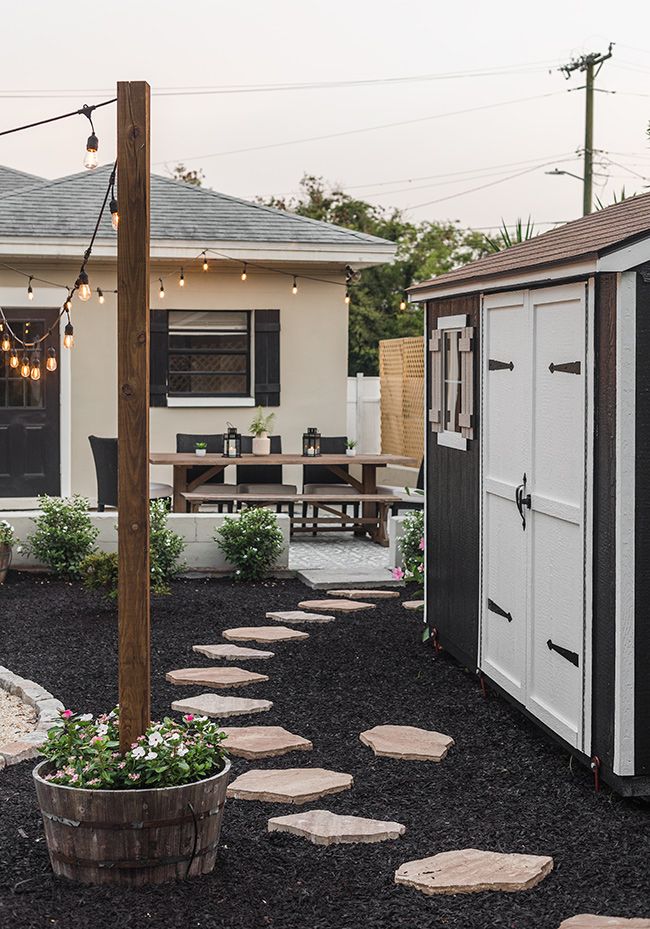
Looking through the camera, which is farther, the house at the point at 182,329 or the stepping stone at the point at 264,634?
the house at the point at 182,329

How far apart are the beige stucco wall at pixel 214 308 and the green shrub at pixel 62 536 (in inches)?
145

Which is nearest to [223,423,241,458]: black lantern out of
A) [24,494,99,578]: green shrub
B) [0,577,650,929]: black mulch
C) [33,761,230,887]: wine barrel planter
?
[24,494,99,578]: green shrub

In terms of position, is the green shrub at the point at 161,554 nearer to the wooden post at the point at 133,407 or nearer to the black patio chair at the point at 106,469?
the black patio chair at the point at 106,469

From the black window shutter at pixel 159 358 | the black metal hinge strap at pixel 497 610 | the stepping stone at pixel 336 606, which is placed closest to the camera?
the black metal hinge strap at pixel 497 610

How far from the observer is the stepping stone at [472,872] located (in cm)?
404

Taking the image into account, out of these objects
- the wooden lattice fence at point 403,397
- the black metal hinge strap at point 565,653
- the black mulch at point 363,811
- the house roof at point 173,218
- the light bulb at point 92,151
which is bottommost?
the black mulch at point 363,811

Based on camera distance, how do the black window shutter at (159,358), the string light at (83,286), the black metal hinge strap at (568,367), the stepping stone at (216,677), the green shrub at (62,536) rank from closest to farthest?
1. the black metal hinge strap at (568,367)
2. the stepping stone at (216,677)
3. the string light at (83,286)
4. the green shrub at (62,536)
5. the black window shutter at (159,358)

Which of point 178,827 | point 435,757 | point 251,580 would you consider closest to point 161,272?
point 251,580

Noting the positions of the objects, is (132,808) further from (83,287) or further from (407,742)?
(83,287)

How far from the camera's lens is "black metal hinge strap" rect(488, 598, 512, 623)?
6215 mm

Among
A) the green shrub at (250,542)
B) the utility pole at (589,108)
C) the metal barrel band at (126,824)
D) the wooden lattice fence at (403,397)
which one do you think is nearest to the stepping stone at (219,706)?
the metal barrel band at (126,824)

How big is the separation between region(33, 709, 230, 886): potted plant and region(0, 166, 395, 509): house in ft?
32.4

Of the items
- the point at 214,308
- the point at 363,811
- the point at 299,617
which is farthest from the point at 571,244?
the point at 214,308

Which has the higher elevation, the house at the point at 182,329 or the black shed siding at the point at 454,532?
the house at the point at 182,329
